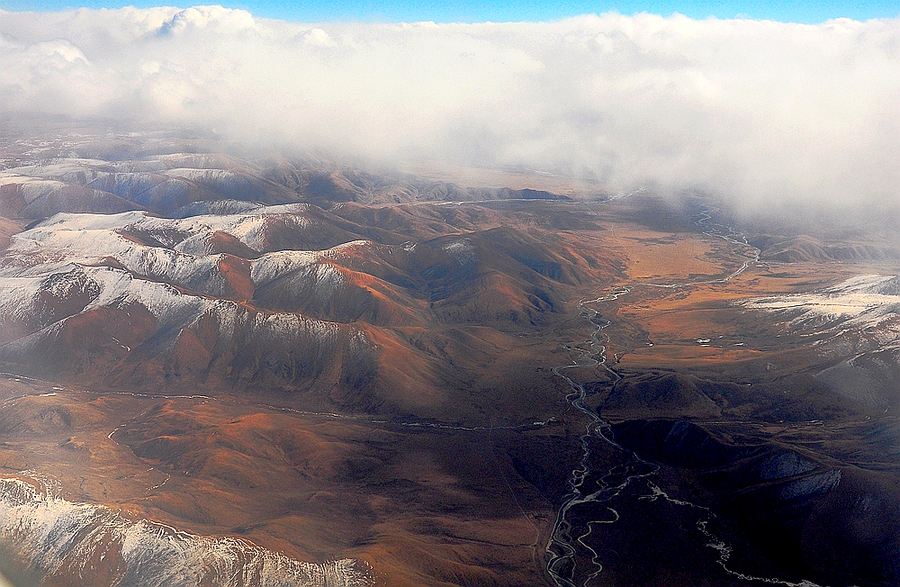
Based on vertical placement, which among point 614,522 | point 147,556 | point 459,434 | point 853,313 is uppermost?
point 853,313

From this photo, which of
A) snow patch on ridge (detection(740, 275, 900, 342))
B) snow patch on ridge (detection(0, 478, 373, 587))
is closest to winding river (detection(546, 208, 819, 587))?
snow patch on ridge (detection(0, 478, 373, 587))

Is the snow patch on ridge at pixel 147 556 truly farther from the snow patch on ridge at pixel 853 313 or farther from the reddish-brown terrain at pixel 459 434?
the snow patch on ridge at pixel 853 313

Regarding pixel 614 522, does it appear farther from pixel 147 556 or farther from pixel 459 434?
pixel 147 556

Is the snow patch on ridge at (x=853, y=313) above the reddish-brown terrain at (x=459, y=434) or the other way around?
above

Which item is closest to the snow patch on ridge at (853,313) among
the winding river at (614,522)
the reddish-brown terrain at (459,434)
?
the reddish-brown terrain at (459,434)

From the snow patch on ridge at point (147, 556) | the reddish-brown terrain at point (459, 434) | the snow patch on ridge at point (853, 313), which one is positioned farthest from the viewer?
the snow patch on ridge at point (853, 313)

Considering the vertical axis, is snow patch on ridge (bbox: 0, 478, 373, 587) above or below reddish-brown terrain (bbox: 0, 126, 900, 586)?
above

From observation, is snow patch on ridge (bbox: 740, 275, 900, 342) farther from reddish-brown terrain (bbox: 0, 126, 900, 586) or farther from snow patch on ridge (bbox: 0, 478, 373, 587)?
snow patch on ridge (bbox: 0, 478, 373, 587)

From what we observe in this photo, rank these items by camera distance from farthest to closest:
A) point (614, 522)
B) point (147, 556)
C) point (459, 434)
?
point (459, 434), point (614, 522), point (147, 556)

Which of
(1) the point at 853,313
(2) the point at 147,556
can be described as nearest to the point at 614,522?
(2) the point at 147,556

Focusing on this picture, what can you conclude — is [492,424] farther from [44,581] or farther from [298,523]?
[44,581]

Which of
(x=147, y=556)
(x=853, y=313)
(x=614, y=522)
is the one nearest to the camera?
(x=147, y=556)
